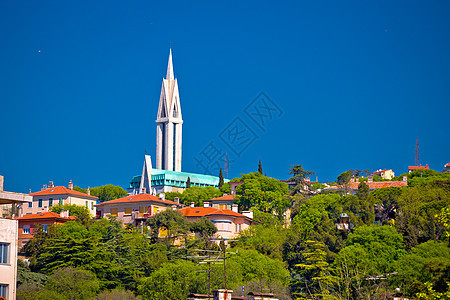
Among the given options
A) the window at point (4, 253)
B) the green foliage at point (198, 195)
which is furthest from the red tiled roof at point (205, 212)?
the window at point (4, 253)

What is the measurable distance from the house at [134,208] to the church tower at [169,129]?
252ft

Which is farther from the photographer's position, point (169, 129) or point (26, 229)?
point (169, 129)

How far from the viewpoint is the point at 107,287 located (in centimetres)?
5403

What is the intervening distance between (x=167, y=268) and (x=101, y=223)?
1564 cm

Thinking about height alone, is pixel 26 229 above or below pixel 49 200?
below

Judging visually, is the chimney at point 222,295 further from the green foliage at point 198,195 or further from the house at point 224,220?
the green foliage at point 198,195

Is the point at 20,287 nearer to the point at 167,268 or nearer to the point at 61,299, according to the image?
A: the point at 61,299

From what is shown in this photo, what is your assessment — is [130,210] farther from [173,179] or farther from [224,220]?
[173,179]

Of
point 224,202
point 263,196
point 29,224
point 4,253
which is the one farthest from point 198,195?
point 4,253

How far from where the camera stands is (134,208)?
78.6 m

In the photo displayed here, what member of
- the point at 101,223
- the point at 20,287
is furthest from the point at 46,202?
the point at 20,287

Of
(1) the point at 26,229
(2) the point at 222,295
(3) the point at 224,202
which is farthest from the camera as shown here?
(3) the point at 224,202

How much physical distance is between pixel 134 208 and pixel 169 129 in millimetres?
82573

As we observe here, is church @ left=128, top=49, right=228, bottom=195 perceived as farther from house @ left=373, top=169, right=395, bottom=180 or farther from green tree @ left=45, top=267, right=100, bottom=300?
green tree @ left=45, top=267, right=100, bottom=300
